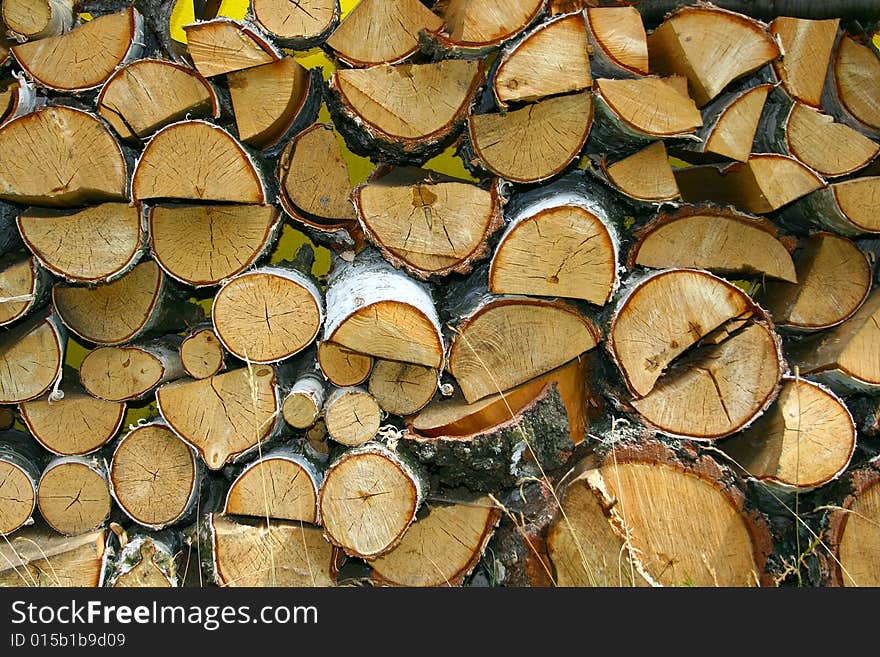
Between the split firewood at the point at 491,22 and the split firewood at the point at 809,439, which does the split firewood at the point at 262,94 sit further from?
the split firewood at the point at 809,439

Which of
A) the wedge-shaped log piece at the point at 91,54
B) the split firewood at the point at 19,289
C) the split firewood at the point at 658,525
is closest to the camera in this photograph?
the split firewood at the point at 658,525

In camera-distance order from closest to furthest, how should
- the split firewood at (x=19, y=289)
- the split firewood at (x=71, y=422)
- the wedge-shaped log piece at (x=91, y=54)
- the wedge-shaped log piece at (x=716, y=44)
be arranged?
the wedge-shaped log piece at (x=716, y=44), the wedge-shaped log piece at (x=91, y=54), the split firewood at (x=19, y=289), the split firewood at (x=71, y=422)

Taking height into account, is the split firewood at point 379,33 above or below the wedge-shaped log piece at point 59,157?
above

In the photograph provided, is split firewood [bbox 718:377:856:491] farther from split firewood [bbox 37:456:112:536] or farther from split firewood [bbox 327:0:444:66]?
split firewood [bbox 37:456:112:536]

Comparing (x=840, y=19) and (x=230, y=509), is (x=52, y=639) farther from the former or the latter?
(x=840, y=19)

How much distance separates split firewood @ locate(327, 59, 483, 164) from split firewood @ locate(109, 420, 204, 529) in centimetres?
126

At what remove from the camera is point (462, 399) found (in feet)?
7.88

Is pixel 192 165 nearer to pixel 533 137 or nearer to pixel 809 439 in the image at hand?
pixel 533 137

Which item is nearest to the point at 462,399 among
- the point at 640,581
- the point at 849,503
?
the point at 640,581

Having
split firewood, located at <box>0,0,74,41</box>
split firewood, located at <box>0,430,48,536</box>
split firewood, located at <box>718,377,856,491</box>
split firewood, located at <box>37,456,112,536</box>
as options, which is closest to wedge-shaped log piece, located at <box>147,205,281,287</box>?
split firewood, located at <box>0,0,74,41</box>

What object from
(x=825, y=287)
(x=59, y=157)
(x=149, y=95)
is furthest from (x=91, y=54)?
(x=825, y=287)

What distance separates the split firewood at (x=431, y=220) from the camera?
2.24 m

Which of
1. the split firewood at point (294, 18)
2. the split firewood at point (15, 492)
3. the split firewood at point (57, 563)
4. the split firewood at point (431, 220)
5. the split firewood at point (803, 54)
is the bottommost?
the split firewood at point (57, 563)

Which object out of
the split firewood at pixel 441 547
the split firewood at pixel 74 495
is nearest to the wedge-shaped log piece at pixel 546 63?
the split firewood at pixel 441 547
